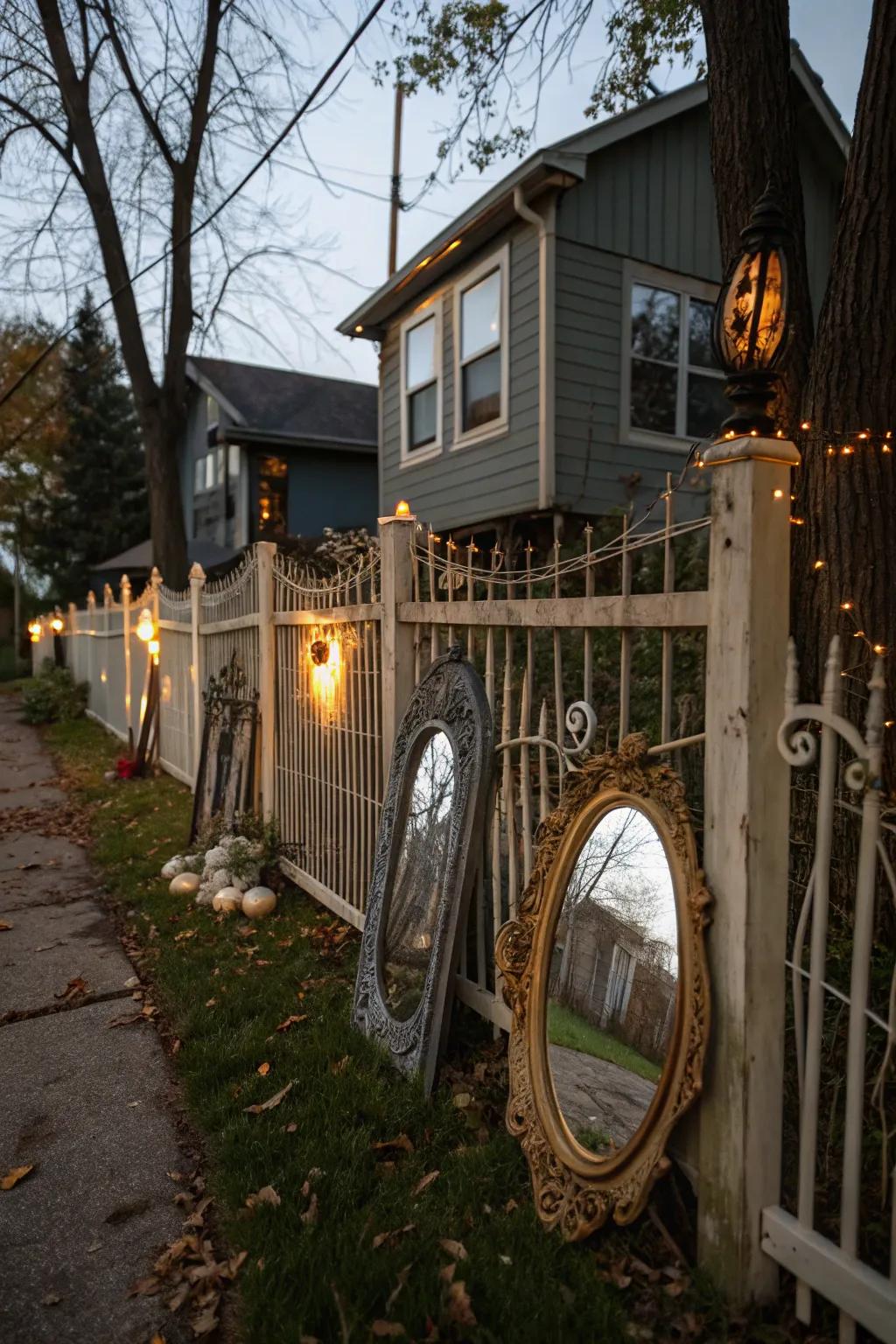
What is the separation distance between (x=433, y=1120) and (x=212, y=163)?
13.7m

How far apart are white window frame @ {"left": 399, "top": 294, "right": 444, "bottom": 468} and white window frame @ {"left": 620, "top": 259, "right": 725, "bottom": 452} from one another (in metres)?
2.47

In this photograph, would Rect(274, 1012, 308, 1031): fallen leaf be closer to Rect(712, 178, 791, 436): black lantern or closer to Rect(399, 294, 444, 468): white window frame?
Rect(712, 178, 791, 436): black lantern

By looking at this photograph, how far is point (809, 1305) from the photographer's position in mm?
1874

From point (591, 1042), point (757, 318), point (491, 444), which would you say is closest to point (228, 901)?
point (591, 1042)

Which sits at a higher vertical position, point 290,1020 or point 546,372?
point 546,372

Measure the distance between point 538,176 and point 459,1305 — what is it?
926 centimetres

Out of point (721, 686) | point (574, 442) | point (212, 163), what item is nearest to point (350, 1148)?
point (721, 686)

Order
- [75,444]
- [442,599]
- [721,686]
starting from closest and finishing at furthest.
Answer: [721,686], [442,599], [75,444]

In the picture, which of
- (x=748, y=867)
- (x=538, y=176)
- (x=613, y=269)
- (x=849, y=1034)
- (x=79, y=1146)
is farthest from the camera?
(x=613, y=269)

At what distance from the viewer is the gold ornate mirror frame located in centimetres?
202

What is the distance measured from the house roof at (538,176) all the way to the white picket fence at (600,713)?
17.0 ft

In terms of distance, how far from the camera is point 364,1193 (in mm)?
2521

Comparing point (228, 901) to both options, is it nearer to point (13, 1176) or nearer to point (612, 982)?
point (13, 1176)

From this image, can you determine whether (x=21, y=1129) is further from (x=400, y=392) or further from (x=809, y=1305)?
(x=400, y=392)
